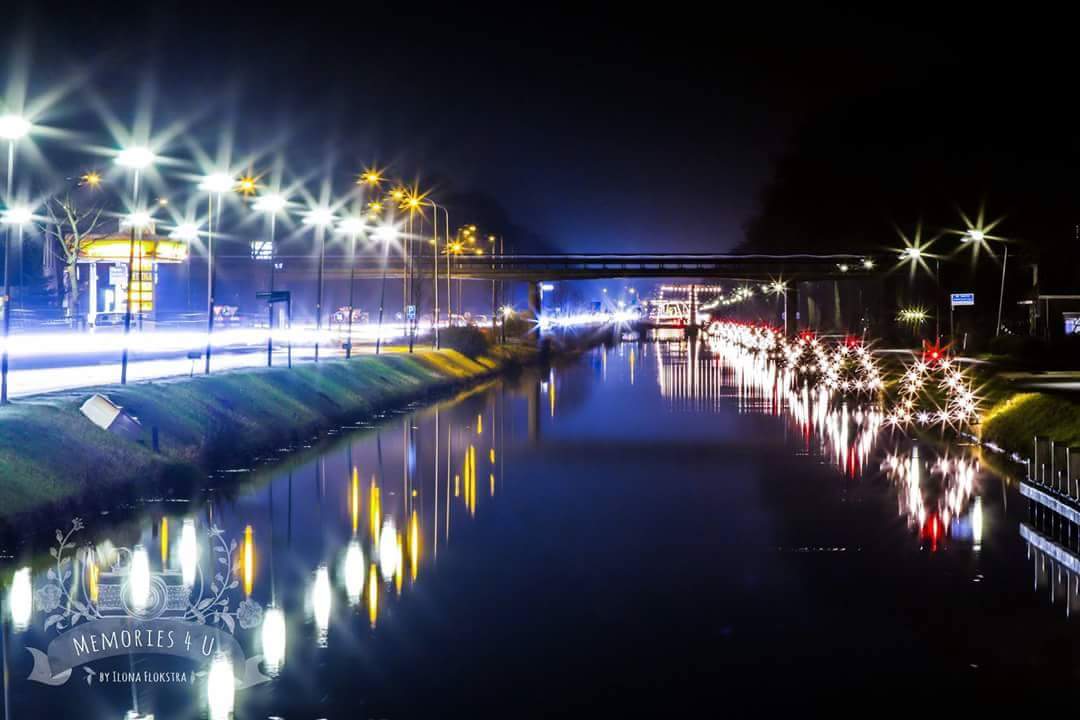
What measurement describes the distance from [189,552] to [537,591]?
499 centimetres

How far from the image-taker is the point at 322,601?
1653 cm

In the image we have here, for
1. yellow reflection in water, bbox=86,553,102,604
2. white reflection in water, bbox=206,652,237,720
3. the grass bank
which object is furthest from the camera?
the grass bank

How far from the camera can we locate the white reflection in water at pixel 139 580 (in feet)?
53.4

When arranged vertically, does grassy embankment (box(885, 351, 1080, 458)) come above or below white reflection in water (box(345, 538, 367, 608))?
above

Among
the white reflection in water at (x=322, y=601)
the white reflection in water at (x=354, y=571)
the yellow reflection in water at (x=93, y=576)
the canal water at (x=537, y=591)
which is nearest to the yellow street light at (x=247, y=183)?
the canal water at (x=537, y=591)

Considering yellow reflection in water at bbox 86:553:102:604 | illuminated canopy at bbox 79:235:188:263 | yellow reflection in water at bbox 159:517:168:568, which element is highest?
illuminated canopy at bbox 79:235:188:263

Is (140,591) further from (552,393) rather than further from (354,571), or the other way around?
(552,393)

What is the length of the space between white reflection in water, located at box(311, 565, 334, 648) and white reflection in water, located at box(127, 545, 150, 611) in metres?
1.83

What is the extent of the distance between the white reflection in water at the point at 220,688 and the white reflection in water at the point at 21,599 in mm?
2580

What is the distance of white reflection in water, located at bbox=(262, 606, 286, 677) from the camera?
13.5 m

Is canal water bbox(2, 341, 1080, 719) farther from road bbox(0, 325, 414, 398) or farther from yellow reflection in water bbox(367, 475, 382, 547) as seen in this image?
road bbox(0, 325, 414, 398)

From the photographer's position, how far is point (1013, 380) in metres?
46.3

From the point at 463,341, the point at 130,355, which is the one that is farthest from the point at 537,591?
the point at 463,341
